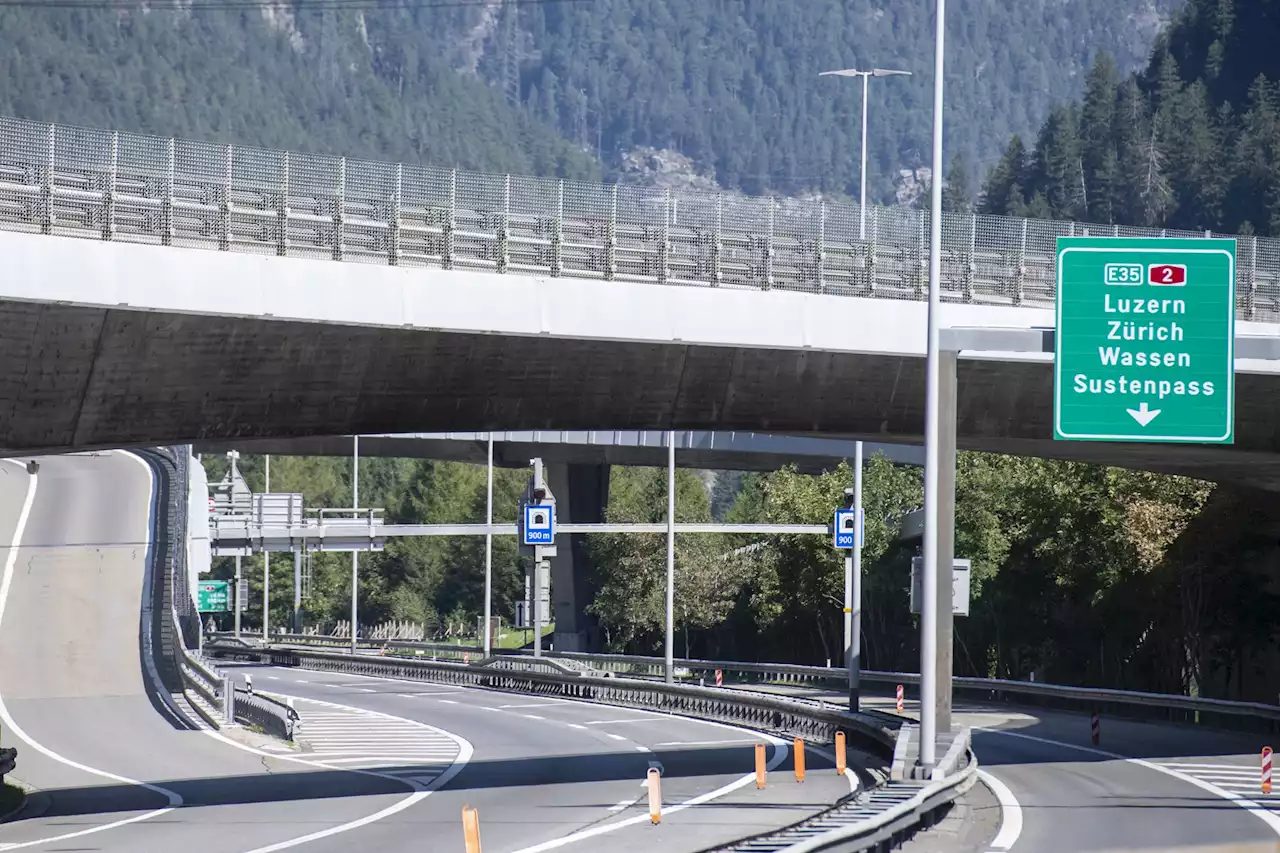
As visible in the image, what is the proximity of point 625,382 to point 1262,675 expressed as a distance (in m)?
26.2

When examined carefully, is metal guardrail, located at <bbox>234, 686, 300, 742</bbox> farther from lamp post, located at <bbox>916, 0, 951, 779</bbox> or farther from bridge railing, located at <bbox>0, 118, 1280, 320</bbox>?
lamp post, located at <bbox>916, 0, 951, 779</bbox>

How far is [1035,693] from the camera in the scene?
47.8 metres

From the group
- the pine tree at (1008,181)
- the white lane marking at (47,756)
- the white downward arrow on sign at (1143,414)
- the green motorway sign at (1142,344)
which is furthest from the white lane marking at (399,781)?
the pine tree at (1008,181)

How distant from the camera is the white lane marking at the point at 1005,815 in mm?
20783

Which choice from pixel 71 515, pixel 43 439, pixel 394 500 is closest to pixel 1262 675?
pixel 43 439

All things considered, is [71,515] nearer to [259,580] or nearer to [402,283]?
[402,283]

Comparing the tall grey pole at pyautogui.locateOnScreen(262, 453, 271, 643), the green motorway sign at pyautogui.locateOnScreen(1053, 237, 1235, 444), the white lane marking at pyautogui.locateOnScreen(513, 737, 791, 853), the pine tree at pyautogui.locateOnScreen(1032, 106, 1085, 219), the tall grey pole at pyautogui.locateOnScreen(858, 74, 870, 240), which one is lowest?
the tall grey pole at pyautogui.locateOnScreen(262, 453, 271, 643)

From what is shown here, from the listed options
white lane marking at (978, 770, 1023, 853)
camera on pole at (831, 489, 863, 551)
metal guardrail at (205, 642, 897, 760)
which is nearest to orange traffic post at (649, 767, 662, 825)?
white lane marking at (978, 770, 1023, 853)

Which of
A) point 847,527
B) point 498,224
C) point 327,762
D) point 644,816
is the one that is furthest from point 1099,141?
point 644,816

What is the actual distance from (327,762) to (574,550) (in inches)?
2088

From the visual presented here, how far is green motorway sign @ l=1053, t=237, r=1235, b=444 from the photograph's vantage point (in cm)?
2562

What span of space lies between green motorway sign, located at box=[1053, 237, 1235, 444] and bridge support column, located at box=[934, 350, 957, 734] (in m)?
1.48

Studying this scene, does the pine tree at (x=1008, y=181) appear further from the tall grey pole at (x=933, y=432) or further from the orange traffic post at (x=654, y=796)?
the orange traffic post at (x=654, y=796)

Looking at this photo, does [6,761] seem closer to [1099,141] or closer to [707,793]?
[707,793]
